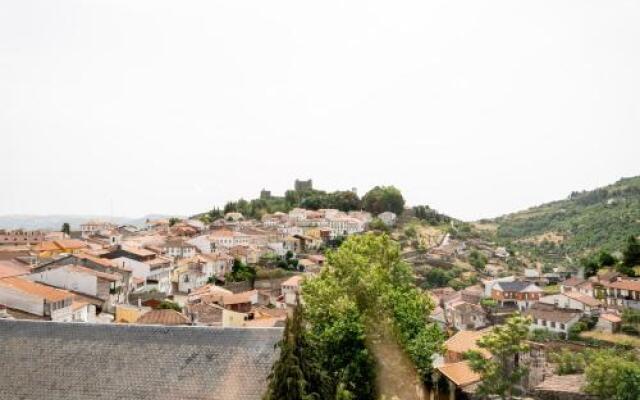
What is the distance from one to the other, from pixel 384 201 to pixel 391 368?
349 ft

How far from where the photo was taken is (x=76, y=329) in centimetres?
2053

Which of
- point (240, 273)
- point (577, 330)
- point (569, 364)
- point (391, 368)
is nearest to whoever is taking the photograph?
point (391, 368)

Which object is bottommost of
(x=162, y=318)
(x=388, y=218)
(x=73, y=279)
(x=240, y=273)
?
(x=240, y=273)

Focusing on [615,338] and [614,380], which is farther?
[615,338]

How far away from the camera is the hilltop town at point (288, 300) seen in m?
19.1

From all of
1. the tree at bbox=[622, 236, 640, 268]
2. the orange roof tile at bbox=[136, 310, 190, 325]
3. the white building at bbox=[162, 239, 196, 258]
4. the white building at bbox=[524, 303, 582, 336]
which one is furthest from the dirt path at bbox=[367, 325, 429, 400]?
the tree at bbox=[622, 236, 640, 268]

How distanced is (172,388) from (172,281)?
1790 inches

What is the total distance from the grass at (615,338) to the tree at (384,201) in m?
70.9

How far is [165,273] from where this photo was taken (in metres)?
60.1

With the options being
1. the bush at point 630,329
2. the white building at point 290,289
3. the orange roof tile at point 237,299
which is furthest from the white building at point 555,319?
the orange roof tile at point 237,299

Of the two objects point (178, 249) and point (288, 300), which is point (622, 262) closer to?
point (288, 300)

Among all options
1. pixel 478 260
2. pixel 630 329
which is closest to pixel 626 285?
pixel 630 329

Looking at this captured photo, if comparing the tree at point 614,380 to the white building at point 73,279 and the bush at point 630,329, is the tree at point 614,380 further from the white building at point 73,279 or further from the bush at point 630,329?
the white building at point 73,279

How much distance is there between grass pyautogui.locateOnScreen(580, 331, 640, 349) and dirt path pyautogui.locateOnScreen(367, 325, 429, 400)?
3944 cm
